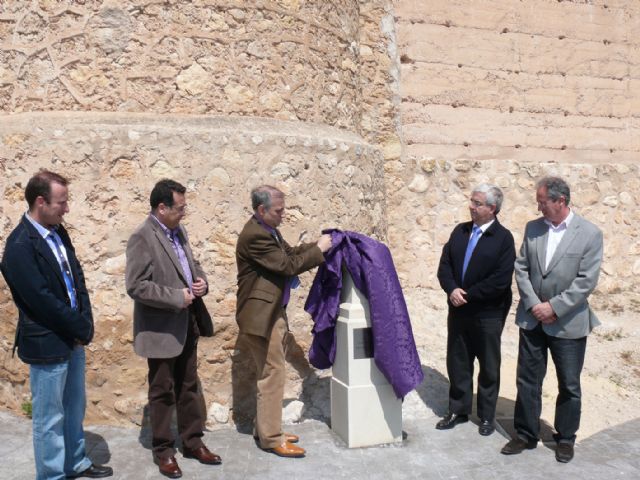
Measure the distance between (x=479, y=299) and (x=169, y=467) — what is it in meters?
2.33

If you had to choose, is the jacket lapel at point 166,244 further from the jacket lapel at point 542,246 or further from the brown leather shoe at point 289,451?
the jacket lapel at point 542,246

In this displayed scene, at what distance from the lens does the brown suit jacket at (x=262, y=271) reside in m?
3.68

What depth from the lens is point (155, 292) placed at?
11.1ft

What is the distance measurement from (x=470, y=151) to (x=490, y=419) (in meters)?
4.00

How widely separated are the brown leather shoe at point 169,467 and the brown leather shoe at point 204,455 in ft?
0.58

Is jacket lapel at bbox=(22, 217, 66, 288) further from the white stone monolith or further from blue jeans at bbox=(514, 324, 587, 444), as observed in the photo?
blue jeans at bbox=(514, 324, 587, 444)

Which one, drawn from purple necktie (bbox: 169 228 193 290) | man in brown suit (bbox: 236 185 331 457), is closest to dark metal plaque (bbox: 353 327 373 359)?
man in brown suit (bbox: 236 185 331 457)

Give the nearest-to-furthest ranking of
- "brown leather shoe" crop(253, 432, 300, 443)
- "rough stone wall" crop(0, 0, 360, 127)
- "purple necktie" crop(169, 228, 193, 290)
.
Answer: "purple necktie" crop(169, 228, 193, 290), "brown leather shoe" crop(253, 432, 300, 443), "rough stone wall" crop(0, 0, 360, 127)

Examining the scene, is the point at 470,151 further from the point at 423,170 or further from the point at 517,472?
the point at 517,472

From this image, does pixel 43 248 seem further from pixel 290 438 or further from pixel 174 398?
pixel 290 438

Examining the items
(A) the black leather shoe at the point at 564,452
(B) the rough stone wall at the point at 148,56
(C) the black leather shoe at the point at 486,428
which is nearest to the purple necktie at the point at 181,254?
(B) the rough stone wall at the point at 148,56

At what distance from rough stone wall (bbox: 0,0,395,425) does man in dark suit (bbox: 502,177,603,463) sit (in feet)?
5.21

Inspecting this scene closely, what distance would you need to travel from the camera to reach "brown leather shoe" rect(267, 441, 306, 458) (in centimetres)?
378

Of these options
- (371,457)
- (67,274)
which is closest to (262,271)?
(67,274)
